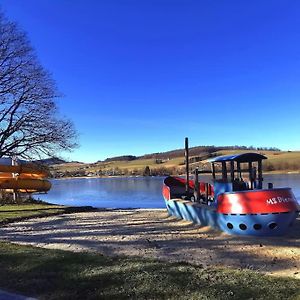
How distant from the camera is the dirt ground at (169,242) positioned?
9.43 m

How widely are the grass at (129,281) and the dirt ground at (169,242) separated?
180cm

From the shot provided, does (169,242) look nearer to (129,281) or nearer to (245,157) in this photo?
(129,281)

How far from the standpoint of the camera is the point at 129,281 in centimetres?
643

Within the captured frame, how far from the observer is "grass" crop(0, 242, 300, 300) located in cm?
575

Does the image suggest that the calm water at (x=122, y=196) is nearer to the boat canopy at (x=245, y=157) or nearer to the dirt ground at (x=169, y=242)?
the boat canopy at (x=245, y=157)

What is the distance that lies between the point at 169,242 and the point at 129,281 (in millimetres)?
5940

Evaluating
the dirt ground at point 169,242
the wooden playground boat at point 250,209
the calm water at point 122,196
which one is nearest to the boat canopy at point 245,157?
the wooden playground boat at point 250,209

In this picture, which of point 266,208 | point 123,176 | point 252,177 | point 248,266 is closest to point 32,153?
point 252,177

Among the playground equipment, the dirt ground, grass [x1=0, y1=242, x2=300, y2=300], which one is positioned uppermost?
the playground equipment

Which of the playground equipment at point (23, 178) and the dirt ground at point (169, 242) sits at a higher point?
the playground equipment at point (23, 178)

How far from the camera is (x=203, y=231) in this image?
47.9ft

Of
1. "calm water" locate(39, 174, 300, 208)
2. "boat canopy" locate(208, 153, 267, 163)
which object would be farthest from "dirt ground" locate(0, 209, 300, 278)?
"calm water" locate(39, 174, 300, 208)

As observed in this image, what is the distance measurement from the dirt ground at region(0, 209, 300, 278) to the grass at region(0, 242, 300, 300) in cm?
180

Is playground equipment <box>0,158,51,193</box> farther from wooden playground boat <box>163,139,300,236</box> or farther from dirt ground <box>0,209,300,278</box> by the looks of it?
wooden playground boat <box>163,139,300,236</box>
